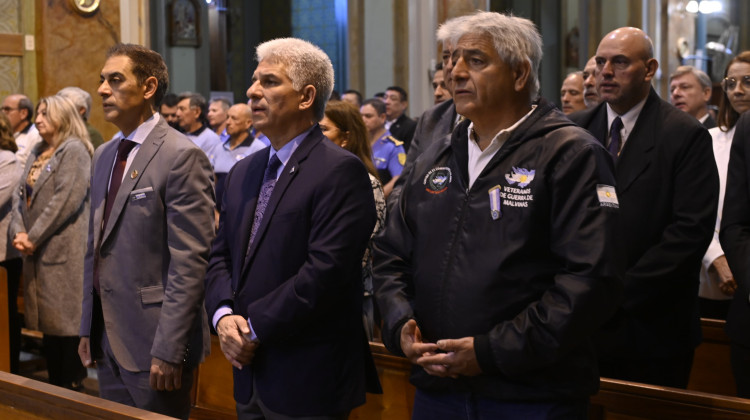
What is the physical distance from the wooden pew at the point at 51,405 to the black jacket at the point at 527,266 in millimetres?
668

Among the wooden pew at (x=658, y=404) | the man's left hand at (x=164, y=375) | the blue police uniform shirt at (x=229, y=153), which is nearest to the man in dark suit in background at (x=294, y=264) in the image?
the man's left hand at (x=164, y=375)

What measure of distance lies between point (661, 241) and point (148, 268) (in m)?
1.57

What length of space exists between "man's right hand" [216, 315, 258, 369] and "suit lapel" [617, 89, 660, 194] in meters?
1.25

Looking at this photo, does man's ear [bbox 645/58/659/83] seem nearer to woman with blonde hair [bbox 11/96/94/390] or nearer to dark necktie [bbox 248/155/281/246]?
dark necktie [bbox 248/155/281/246]

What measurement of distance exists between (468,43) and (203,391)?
2.19 metres

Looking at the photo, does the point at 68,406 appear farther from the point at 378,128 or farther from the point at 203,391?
the point at 378,128

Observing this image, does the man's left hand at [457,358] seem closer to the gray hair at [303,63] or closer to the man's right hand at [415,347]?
the man's right hand at [415,347]

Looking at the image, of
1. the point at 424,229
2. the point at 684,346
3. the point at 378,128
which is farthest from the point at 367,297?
the point at 378,128

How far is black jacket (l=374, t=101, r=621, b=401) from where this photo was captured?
6.40 ft

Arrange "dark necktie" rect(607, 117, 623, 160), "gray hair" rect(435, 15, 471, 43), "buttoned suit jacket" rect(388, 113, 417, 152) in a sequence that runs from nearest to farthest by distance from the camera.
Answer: "gray hair" rect(435, 15, 471, 43) → "dark necktie" rect(607, 117, 623, 160) → "buttoned suit jacket" rect(388, 113, 417, 152)

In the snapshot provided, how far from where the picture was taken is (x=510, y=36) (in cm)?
214

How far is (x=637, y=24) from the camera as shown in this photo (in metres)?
11.7

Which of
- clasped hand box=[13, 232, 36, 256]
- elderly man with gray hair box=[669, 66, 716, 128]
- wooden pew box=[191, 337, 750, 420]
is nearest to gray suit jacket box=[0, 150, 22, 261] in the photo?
clasped hand box=[13, 232, 36, 256]

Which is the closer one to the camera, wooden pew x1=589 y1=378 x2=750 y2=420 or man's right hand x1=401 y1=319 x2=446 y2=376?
man's right hand x1=401 y1=319 x2=446 y2=376
